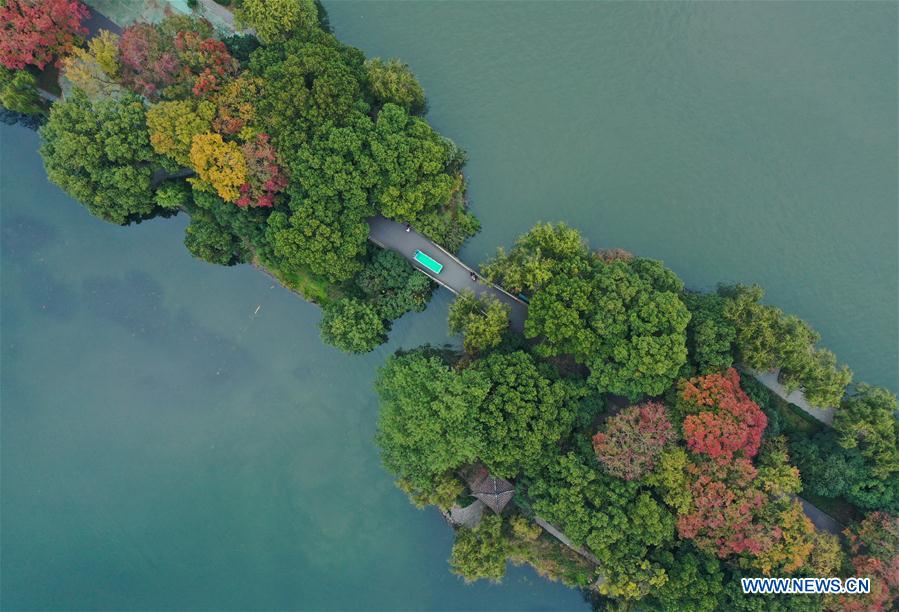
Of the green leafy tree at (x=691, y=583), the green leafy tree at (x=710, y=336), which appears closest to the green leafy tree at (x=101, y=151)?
the green leafy tree at (x=710, y=336)

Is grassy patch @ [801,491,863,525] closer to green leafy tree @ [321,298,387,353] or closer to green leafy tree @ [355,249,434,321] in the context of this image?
green leafy tree @ [355,249,434,321]

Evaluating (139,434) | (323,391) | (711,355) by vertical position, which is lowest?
(139,434)

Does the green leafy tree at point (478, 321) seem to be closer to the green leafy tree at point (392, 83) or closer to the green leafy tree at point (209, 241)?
the green leafy tree at point (392, 83)

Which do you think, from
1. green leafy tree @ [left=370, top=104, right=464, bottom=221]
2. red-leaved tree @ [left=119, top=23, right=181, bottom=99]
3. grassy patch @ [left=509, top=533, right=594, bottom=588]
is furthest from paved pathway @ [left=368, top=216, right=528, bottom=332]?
grassy patch @ [left=509, top=533, right=594, bottom=588]

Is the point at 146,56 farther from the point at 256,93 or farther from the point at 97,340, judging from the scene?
the point at 97,340

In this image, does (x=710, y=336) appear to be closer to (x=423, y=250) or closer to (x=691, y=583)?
(x=691, y=583)

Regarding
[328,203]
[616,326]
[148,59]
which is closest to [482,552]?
A: [616,326]

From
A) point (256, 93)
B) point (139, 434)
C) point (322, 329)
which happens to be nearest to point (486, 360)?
point (322, 329)
